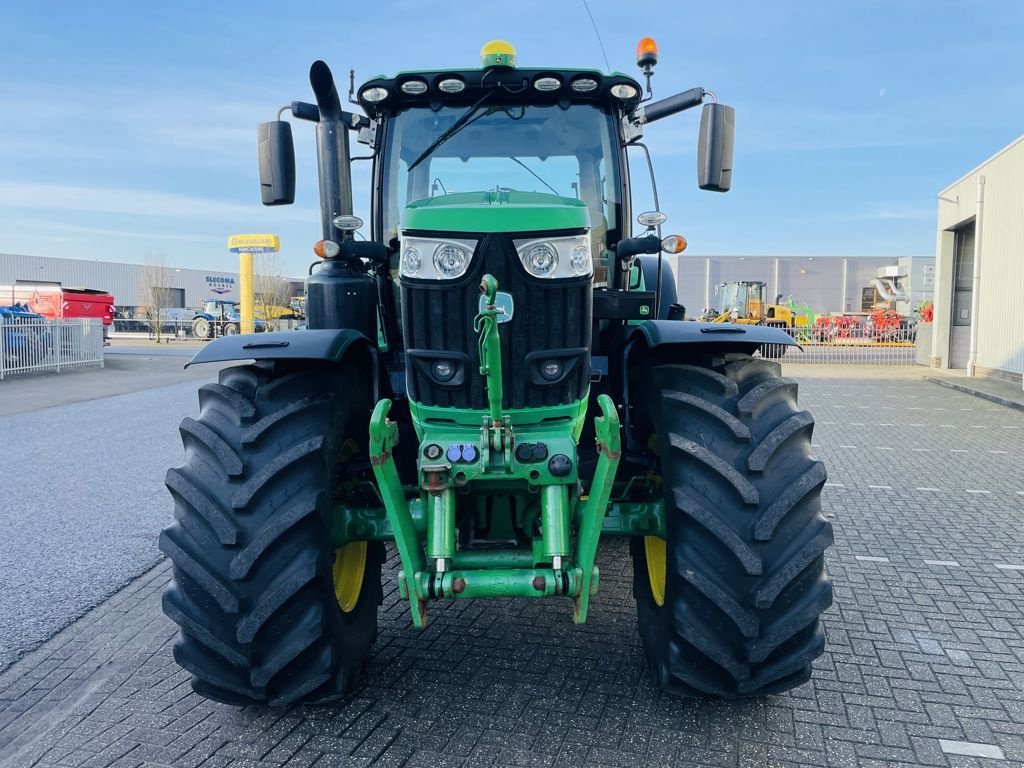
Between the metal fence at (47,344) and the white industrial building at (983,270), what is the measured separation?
2126 cm

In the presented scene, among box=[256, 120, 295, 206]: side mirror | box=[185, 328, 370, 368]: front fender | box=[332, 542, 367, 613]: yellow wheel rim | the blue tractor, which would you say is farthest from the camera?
the blue tractor

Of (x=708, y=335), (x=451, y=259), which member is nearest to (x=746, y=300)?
(x=708, y=335)

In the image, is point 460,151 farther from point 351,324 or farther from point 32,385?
point 32,385

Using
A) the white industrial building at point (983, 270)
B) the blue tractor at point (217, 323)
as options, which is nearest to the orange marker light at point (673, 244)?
the white industrial building at point (983, 270)

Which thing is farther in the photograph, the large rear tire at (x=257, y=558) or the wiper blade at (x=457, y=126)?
the wiper blade at (x=457, y=126)

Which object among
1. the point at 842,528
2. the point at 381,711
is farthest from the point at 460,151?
the point at 842,528

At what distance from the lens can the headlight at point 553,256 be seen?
9.13ft

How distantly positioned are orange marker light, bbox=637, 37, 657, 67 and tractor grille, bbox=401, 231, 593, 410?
170cm

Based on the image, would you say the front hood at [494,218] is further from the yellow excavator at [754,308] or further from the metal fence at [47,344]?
the yellow excavator at [754,308]

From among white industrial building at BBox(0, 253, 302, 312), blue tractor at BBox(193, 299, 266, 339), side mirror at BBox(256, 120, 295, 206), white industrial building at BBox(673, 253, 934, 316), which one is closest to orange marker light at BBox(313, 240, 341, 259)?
side mirror at BBox(256, 120, 295, 206)

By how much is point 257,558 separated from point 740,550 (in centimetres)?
165

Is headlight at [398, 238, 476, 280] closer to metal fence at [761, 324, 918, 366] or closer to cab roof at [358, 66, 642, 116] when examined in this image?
cab roof at [358, 66, 642, 116]

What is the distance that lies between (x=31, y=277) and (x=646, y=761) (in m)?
71.8

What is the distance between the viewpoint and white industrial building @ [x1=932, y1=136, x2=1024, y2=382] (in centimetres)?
1611
